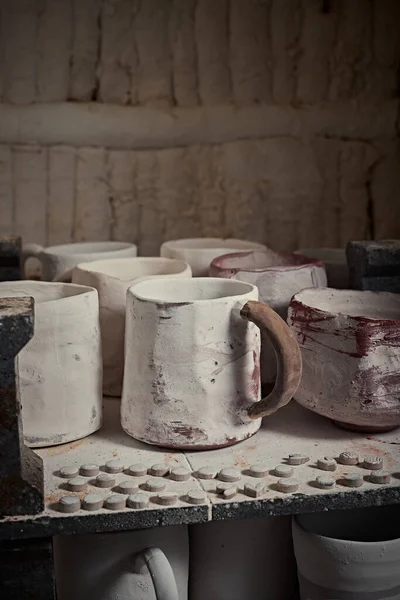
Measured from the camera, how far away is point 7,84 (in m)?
1.47

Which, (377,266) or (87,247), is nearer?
(377,266)

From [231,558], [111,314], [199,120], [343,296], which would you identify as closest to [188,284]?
[111,314]

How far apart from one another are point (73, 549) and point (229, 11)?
3.45 feet

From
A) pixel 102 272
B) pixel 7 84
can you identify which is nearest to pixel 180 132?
pixel 7 84

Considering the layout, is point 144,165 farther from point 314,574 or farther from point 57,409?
point 314,574

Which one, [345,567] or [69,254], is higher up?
[69,254]

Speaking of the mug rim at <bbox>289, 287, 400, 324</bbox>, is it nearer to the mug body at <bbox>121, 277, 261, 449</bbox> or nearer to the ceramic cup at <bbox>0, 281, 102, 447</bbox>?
the mug body at <bbox>121, 277, 261, 449</bbox>

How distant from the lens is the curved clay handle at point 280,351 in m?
0.89

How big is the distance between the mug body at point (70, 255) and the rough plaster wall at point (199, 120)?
0.18m

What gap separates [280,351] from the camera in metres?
0.89

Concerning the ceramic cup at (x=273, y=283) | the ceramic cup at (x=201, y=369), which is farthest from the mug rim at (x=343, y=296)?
the ceramic cup at (x=201, y=369)

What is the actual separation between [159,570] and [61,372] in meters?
0.26

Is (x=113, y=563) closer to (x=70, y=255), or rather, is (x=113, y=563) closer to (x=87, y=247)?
(x=70, y=255)

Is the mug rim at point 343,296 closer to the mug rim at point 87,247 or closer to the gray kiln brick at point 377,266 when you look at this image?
the gray kiln brick at point 377,266
